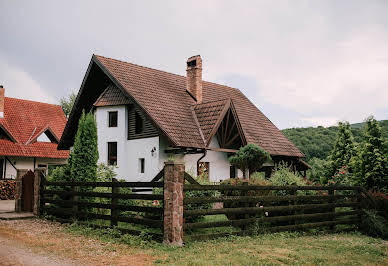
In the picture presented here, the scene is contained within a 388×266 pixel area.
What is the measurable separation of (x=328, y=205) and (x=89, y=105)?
15.5 meters

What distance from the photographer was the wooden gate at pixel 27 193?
14648mm

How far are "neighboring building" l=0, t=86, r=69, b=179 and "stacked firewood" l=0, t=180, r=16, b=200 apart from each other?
1.01m

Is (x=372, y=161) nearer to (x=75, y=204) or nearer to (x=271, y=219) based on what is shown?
(x=271, y=219)

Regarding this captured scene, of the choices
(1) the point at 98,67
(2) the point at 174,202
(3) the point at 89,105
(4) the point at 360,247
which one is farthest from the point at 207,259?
(3) the point at 89,105

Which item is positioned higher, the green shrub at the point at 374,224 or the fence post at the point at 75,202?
the fence post at the point at 75,202

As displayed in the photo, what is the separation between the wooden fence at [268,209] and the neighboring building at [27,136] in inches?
704

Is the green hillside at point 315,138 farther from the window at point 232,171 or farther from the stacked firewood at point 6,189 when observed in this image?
the stacked firewood at point 6,189

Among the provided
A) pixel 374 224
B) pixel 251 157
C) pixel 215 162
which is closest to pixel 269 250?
pixel 374 224

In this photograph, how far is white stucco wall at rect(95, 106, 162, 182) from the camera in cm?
1859

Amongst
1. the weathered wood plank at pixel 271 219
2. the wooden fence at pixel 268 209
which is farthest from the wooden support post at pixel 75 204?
the weathered wood plank at pixel 271 219

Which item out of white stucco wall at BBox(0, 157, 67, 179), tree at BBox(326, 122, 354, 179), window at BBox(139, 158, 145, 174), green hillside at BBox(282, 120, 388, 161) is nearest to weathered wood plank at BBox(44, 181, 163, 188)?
window at BBox(139, 158, 145, 174)

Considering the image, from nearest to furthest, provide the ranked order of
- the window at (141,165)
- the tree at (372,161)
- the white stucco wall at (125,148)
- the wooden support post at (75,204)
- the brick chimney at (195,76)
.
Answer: the wooden support post at (75,204) < the tree at (372,161) < the white stucco wall at (125,148) < the window at (141,165) < the brick chimney at (195,76)

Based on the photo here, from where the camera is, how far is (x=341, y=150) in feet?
82.4

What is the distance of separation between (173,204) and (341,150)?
19.4 m
